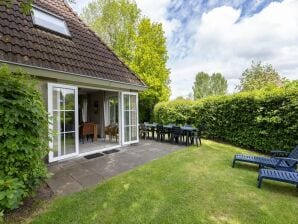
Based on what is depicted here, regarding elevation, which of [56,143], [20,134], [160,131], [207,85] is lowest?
[160,131]

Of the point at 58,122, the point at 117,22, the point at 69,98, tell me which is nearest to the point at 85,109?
the point at 69,98

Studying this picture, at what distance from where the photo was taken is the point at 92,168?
16.6 feet

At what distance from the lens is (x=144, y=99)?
16438mm

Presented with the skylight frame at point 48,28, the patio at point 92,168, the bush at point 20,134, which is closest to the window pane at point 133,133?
the patio at point 92,168

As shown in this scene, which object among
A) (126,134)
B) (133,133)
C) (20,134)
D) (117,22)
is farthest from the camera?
(117,22)

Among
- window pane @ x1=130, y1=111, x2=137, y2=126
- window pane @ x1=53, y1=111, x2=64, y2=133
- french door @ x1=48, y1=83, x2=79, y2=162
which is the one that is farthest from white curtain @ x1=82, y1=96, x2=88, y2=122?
window pane @ x1=53, y1=111, x2=64, y2=133

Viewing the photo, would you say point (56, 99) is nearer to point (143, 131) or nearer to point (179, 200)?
point (179, 200)

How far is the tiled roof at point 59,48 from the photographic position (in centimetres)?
466

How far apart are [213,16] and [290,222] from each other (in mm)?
12969

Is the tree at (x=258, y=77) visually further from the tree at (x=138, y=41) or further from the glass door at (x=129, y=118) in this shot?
the glass door at (x=129, y=118)

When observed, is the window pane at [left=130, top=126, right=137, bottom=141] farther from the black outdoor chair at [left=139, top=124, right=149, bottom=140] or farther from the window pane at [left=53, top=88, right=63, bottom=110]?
the window pane at [left=53, top=88, right=63, bottom=110]

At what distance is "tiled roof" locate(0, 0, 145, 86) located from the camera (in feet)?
15.3

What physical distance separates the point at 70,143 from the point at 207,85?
41328 millimetres

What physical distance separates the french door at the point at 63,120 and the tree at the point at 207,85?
39264 millimetres
